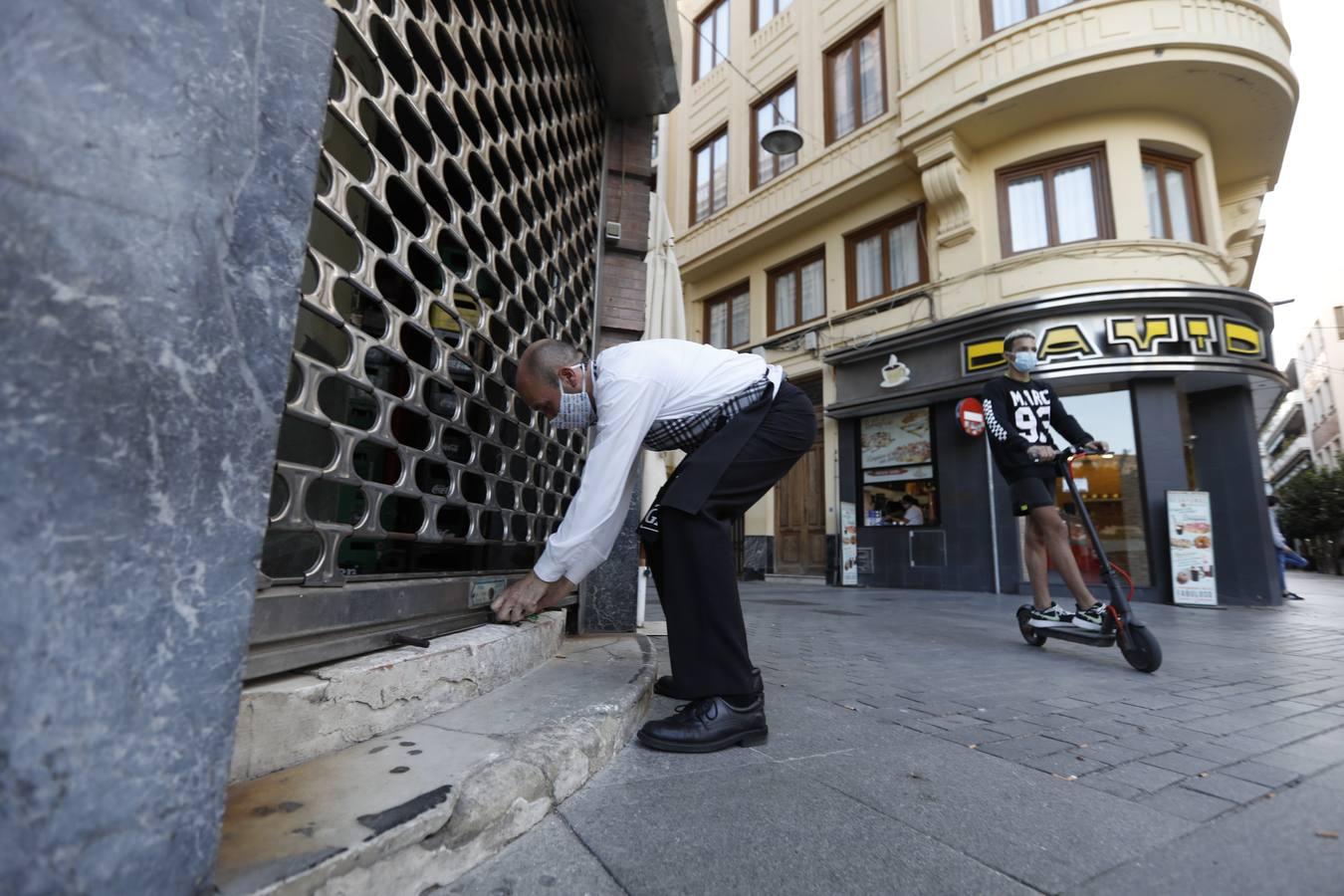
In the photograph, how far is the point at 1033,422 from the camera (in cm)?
417

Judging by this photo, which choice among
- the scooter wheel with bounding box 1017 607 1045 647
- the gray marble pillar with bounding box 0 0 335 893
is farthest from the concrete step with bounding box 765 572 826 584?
the gray marble pillar with bounding box 0 0 335 893

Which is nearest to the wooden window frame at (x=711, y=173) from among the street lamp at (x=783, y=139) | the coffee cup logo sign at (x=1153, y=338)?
the street lamp at (x=783, y=139)

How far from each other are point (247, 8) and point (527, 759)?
148 centimetres

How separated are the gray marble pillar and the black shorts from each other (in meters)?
4.09

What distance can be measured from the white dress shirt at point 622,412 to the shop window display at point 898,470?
9.20 meters

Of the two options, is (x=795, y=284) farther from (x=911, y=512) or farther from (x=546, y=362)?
(x=546, y=362)

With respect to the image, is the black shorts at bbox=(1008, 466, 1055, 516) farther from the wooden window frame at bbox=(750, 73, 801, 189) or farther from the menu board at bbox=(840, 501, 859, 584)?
the wooden window frame at bbox=(750, 73, 801, 189)

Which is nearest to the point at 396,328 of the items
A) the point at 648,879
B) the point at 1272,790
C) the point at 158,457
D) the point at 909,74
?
the point at 158,457

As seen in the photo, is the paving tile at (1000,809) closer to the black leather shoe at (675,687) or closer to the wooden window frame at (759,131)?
the black leather shoe at (675,687)

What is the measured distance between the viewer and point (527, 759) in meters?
1.52

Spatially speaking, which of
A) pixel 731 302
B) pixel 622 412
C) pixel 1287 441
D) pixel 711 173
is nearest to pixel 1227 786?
pixel 622 412

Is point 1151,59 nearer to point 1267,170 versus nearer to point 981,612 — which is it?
point 1267,170

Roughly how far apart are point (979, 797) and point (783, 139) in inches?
423

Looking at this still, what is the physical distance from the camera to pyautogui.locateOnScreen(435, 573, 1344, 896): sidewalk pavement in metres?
1.28
